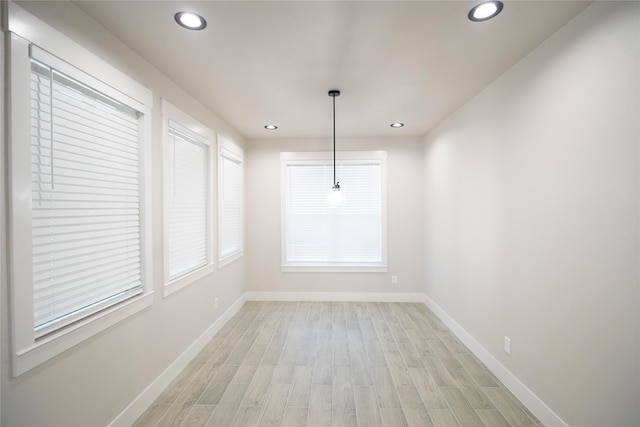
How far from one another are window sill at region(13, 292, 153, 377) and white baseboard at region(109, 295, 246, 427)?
639 millimetres

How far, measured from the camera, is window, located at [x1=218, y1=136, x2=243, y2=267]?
149 inches

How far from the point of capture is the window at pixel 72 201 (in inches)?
52.7

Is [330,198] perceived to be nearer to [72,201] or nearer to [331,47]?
[331,47]

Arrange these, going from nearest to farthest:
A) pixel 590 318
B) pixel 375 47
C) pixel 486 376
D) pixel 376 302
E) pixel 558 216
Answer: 1. pixel 590 318
2. pixel 558 216
3. pixel 375 47
4. pixel 486 376
5. pixel 376 302

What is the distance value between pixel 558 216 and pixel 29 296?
9.77ft

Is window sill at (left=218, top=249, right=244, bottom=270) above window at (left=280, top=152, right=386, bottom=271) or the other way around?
the other way around

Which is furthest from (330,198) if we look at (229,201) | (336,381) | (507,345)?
(507,345)

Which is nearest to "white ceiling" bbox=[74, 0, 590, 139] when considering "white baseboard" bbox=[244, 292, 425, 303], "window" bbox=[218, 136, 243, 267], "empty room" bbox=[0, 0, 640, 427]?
"empty room" bbox=[0, 0, 640, 427]

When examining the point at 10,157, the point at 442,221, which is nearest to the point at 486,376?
the point at 442,221

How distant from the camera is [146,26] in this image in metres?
1.84

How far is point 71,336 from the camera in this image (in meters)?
1.58

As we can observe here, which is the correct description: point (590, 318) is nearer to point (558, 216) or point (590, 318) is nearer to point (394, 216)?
point (558, 216)

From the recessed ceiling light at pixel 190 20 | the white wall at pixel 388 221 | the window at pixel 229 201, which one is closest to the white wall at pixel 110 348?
the recessed ceiling light at pixel 190 20

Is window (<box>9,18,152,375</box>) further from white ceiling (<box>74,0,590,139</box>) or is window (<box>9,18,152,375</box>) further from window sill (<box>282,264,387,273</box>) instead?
window sill (<box>282,264,387,273</box>)
